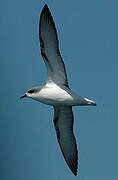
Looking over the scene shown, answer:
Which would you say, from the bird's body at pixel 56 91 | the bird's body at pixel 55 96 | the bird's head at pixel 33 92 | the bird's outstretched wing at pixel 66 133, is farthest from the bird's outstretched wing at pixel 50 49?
the bird's outstretched wing at pixel 66 133

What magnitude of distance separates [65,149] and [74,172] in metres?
1.13

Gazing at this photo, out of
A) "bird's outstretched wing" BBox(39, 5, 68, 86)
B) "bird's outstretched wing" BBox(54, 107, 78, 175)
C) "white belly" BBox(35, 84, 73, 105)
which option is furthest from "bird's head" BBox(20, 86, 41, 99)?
"bird's outstretched wing" BBox(54, 107, 78, 175)

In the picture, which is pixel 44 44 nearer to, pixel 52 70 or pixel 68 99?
pixel 52 70

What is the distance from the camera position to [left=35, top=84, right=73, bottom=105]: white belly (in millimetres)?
14000

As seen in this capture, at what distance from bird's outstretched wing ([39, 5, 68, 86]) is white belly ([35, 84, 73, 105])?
29.7 inches

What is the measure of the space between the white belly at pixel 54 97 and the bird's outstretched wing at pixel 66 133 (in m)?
1.86

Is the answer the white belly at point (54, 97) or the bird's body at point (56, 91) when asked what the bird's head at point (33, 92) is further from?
the white belly at point (54, 97)

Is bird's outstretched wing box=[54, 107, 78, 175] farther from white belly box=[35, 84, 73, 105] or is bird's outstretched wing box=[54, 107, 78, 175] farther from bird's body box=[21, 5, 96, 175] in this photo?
white belly box=[35, 84, 73, 105]

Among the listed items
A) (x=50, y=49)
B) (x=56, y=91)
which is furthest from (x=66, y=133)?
(x=50, y=49)

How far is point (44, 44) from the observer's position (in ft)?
47.6

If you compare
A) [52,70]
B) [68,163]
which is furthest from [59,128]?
[52,70]

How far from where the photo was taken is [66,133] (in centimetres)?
1642

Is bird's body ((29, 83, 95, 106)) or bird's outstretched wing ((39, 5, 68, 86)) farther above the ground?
bird's outstretched wing ((39, 5, 68, 86))

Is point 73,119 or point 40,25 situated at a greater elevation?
point 40,25
